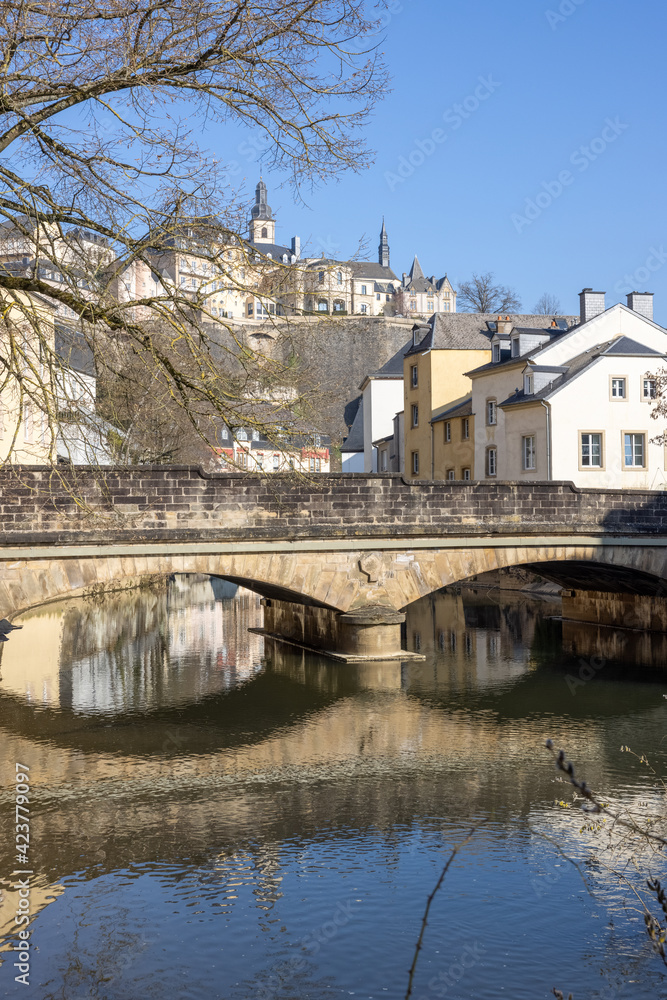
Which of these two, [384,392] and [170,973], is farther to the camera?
[384,392]

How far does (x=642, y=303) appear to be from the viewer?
1341 inches

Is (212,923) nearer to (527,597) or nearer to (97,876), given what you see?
(97,876)

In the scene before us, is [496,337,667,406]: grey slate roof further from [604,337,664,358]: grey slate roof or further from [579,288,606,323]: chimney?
[579,288,606,323]: chimney

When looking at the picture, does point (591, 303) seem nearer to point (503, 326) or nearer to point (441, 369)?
point (503, 326)

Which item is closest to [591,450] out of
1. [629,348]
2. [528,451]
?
[528,451]

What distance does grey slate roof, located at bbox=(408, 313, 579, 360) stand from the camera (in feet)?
128

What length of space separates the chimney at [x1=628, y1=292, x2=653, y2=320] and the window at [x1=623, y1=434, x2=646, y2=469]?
5788mm

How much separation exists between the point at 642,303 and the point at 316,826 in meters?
28.3

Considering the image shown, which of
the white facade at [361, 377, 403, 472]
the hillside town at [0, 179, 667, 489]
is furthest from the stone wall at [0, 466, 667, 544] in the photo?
the white facade at [361, 377, 403, 472]

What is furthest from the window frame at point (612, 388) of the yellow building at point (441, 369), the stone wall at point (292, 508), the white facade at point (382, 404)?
the white facade at point (382, 404)

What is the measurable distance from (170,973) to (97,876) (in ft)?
6.35

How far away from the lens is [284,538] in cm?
1706

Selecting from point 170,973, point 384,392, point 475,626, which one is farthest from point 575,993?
point 384,392

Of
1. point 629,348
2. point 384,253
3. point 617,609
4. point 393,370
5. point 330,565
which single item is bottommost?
point 617,609
